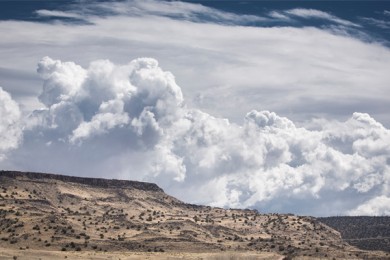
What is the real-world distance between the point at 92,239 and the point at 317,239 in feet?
190

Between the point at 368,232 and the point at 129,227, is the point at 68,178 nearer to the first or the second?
the point at 129,227

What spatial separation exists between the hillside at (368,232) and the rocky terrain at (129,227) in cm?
448

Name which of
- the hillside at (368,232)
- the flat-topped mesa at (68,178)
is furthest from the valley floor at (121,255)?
the flat-topped mesa at (68,178)

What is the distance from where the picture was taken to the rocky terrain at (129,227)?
422 ft

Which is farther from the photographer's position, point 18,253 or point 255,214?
point 255,214

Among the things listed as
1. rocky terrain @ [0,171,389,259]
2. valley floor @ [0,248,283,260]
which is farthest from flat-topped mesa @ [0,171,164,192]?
valley floor @ [0,248,283,260]

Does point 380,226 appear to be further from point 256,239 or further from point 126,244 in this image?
point 126,244

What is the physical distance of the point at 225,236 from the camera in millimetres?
155625

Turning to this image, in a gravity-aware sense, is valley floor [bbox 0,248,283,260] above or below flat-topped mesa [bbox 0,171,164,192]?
below

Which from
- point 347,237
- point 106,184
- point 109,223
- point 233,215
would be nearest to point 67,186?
point 106,184

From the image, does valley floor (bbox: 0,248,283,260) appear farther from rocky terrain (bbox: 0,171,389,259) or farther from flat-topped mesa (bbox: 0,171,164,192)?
flat-topped mesa (bbox: 0,171,164,192)

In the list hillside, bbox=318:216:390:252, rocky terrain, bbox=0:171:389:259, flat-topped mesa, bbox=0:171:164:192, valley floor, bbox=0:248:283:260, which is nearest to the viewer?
valley floor, bbox=0:248:283:260

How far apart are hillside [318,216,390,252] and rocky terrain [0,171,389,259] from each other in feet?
14.7

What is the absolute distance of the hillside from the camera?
154 metres
